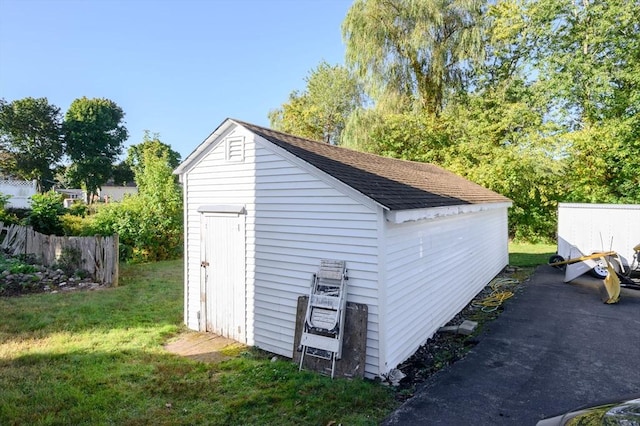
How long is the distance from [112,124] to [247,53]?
3789 cm

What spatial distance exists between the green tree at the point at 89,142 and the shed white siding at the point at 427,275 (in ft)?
154

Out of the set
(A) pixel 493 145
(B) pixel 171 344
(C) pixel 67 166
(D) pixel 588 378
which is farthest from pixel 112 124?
(D) pixel 588 378

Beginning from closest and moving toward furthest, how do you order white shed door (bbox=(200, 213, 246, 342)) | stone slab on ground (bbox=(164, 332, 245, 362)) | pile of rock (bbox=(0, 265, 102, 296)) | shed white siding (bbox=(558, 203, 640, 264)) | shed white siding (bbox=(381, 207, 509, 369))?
shed white siding (bbox=(381, 207, 509, 369)) < stone slab on ground (bbox=(164, 332, 245, 362)) < white shed door (bbox=(200, 213, 246, 342)) < pile of rock (bbox=(0, 265, 102, 296)) < shed white siding (bbox=(558, 203, 640, 264))

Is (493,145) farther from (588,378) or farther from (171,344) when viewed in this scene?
(171,344)

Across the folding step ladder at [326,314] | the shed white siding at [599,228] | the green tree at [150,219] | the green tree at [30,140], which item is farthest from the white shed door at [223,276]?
the green tree at [30,140]

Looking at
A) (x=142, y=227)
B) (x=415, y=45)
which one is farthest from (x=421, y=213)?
(x=415, y=45)

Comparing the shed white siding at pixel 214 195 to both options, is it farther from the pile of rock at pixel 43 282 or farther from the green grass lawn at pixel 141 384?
the pile of rock at pixel 43 282

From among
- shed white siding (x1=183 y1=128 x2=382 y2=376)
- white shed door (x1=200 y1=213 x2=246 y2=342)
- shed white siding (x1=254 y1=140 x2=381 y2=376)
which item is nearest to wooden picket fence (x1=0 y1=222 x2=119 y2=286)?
white shed door (x1=200 y1=213 x2=246 y2=342)

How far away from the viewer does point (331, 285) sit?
4.91 m

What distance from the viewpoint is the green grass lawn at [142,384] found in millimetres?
3811

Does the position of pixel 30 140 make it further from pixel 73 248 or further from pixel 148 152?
pixel 73 248

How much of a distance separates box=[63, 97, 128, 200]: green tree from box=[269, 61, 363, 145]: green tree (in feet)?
94.8

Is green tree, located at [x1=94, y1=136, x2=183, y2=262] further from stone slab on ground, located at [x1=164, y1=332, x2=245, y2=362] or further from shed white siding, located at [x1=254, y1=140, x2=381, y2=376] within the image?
shed white siding, located at [x1=254, y1=140, x2=381, y2=376]

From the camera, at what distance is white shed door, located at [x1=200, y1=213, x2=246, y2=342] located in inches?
235
